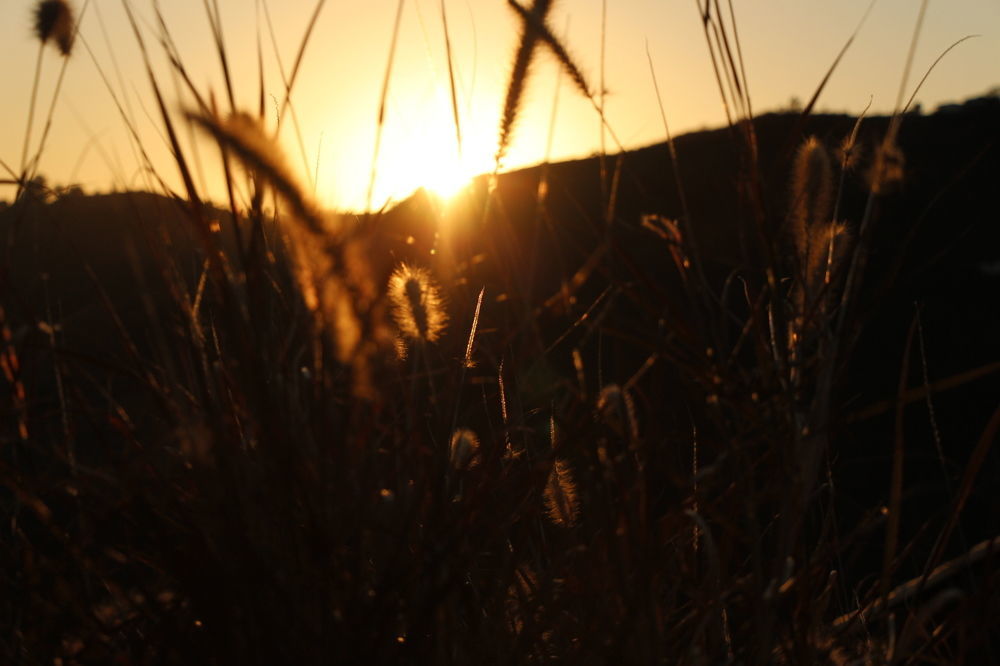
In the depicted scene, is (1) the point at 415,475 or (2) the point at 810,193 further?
(2) the point at 810,193

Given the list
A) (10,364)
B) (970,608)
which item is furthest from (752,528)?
(10,364)

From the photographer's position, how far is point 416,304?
0.98 meters

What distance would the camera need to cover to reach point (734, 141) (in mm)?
948

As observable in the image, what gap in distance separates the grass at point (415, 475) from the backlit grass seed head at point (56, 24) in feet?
1.24

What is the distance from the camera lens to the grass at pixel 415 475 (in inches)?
30.0

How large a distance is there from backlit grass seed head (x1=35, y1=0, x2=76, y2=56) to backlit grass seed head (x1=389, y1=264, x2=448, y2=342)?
0.69m

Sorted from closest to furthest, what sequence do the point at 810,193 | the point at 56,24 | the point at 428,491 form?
1. the point at 428,491
2. the point at 810,193
3. the point at 56,24

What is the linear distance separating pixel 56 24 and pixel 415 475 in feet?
3.14

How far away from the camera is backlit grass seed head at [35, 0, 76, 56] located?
1364mm

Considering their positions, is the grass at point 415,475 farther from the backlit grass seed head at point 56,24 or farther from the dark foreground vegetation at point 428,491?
the backlit grass seed head at point 56,24

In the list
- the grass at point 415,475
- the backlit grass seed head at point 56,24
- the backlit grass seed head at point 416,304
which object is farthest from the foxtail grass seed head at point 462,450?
the backlit grass seed head at point 56,24

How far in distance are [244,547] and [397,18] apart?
51cm

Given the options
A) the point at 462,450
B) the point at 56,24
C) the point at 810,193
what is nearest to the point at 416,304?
the point at 462,450

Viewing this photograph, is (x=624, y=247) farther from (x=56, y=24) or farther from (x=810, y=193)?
(x=56, y=24)
